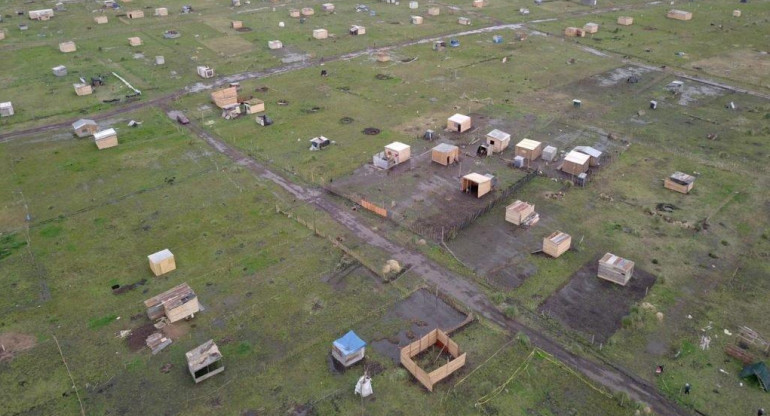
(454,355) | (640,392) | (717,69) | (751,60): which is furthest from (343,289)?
(751,60)

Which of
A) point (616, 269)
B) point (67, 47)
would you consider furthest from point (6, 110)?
point (616, 269)

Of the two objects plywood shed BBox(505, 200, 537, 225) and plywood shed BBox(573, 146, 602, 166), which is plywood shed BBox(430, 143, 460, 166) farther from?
plywood shed BBox(573, 146, 602, 166)

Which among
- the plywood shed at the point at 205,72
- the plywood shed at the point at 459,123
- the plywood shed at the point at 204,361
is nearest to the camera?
the plywood shed at the point at 204,361

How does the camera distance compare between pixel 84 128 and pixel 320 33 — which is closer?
pixel 84 128

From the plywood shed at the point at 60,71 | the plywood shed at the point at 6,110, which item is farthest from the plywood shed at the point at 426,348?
the plywood shed at the point at 60,71

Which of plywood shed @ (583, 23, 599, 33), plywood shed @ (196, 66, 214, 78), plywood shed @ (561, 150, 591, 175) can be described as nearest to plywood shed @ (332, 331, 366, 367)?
plywood shed @ (561, 150, 591, 175)

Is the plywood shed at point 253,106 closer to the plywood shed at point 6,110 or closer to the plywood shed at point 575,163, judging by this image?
the plywood shed at point 6,110

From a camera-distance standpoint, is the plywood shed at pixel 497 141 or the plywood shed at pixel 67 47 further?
the plywood shed at pixel 67 47

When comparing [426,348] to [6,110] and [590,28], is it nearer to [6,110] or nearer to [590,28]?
[6,110]
